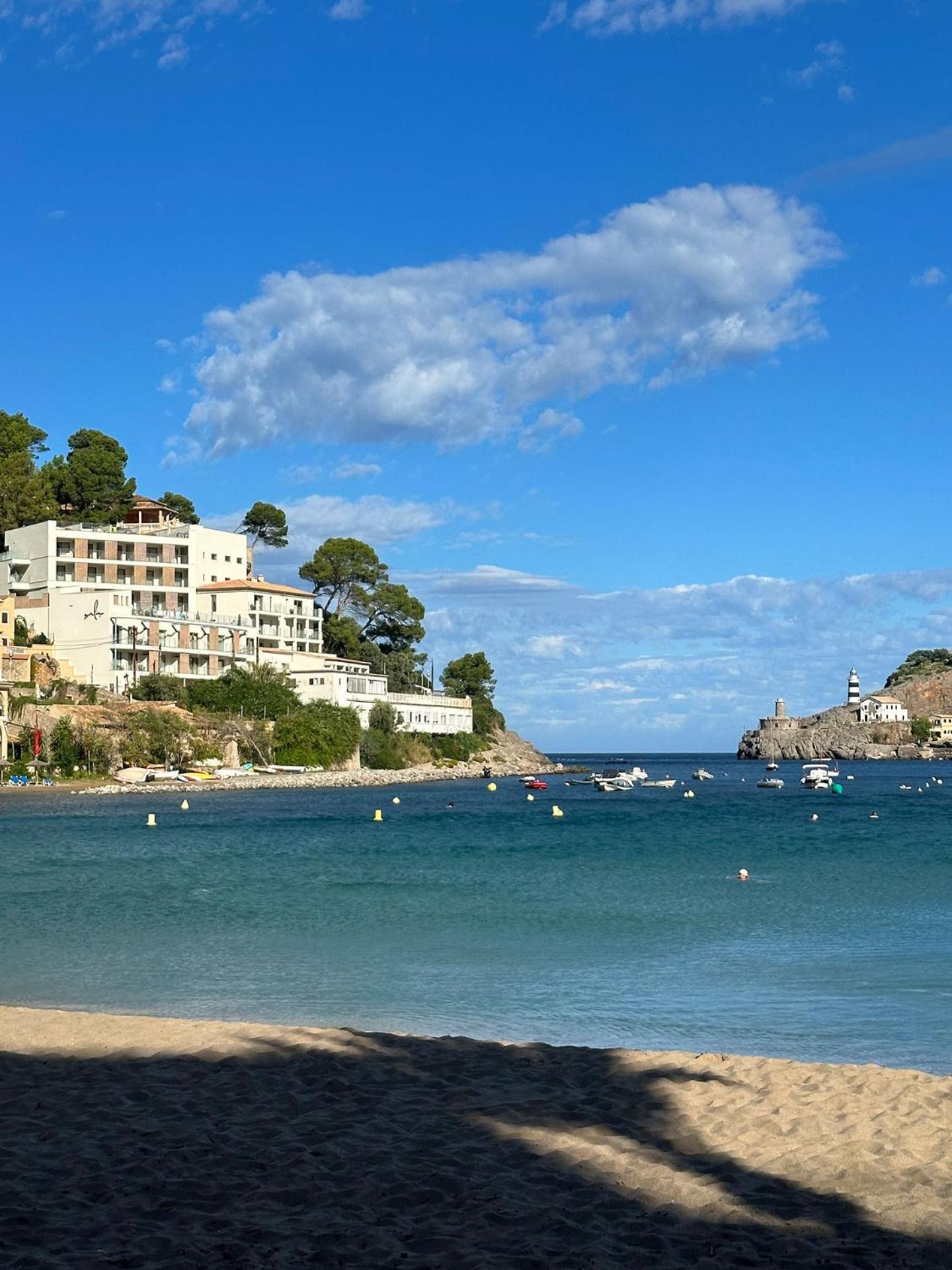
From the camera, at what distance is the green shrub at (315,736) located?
300ft

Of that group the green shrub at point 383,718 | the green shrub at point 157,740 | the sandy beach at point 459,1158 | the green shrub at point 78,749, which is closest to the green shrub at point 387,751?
the green shrub at point 383,718

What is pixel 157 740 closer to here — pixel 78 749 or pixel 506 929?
pixel 78 749

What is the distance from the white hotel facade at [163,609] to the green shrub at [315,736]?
6.32 feet

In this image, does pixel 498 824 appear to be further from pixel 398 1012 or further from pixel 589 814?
pixel 398 1012

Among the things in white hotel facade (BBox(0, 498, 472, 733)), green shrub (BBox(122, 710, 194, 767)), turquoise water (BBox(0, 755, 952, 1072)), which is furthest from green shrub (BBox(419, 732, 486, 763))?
turquoise water (BBox(0, 755, 952, 1072))

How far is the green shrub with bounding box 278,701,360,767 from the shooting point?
91.6 metres

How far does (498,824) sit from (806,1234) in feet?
159

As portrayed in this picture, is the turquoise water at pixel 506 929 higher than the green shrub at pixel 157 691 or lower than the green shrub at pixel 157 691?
lower

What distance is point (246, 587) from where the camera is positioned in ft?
328

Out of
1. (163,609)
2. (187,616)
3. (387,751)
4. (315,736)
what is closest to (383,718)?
(387,751)

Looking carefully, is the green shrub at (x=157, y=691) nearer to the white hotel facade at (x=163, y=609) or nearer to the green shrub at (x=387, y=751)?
the white hotel facade at (x=163, y=609)

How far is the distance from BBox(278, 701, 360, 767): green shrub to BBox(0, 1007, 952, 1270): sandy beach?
7825 centimetres

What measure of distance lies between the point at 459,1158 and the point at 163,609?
297 ft

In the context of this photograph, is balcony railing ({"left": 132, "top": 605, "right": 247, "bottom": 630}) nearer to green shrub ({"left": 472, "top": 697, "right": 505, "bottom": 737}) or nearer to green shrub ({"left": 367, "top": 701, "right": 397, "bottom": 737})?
green shrub ({"left": 367, "top": 701, "right": 397, "bottom": 737})
